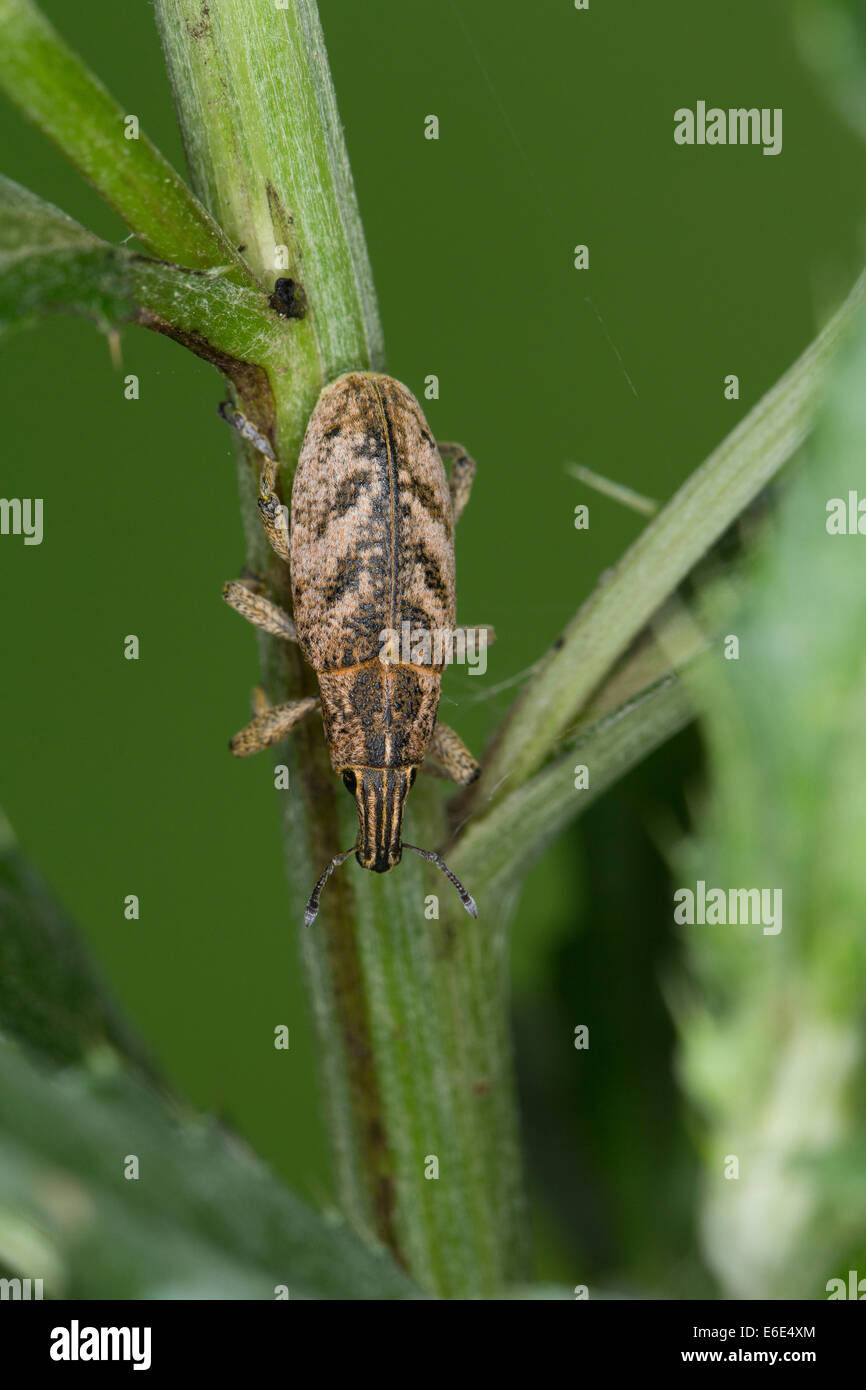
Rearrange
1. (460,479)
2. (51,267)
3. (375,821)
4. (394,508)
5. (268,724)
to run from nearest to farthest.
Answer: (51,267) → (375,821) → (268,724) → (394,508) → (460,479)

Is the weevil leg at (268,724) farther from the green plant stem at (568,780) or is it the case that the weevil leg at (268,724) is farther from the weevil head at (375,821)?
the green plant stem at (568,780)

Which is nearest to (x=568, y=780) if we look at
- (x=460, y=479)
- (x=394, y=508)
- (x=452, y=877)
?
(x=452, y=877)

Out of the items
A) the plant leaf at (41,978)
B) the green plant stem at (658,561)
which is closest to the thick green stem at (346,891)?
the green plant stem at (658,561)

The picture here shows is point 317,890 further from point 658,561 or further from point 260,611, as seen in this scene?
point 658,561

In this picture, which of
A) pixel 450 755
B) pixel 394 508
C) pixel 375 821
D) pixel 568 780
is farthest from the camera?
pixel 450 755

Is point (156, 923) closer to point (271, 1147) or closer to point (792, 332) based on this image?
point (271, 1147)

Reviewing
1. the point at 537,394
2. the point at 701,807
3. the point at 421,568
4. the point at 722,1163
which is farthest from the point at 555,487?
the point at 722,1163

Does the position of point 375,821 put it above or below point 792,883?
above
